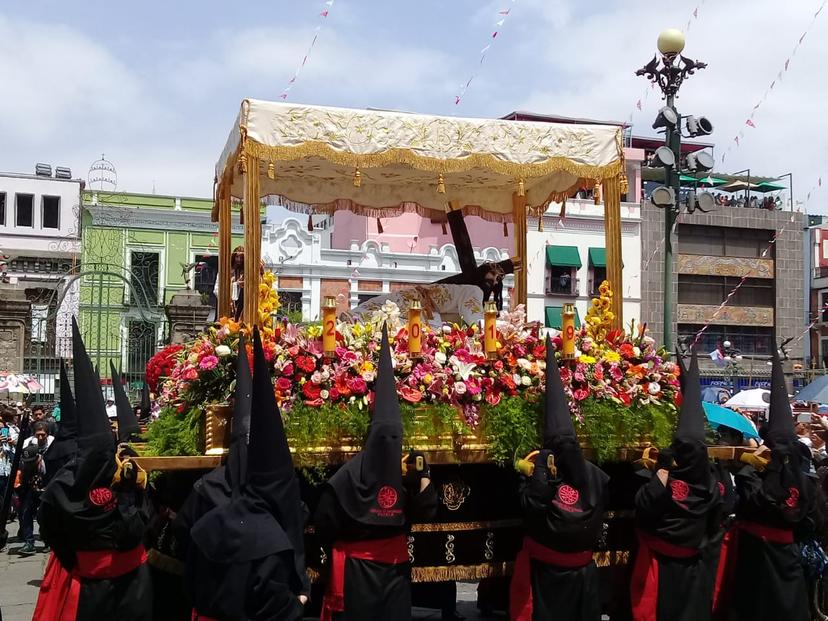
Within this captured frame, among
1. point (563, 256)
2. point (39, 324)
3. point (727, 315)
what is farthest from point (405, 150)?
point (727, 315)

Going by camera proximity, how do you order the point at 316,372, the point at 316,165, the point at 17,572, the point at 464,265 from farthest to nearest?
the point at 17,572 < the point at 464,265 < the point at 316,165 < the point at 316,372

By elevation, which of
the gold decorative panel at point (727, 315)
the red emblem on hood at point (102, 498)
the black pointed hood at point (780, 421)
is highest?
the gold decorative panel at point (727, 315)

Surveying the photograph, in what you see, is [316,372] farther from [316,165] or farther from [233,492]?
[316,165]

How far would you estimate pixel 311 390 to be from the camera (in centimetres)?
619

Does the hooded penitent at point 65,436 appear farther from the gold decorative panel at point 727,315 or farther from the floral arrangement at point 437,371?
the gold decorative panel at point 727,315

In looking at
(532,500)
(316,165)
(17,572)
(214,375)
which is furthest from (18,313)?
(532,500)

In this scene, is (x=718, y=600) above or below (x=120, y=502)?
below

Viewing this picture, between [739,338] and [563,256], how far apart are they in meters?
8.33

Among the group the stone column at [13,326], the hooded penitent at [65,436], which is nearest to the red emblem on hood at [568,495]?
the hooded penitent at [65,436]

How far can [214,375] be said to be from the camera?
629 cm

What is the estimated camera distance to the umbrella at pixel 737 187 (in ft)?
113

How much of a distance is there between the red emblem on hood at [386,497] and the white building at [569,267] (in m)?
24.0

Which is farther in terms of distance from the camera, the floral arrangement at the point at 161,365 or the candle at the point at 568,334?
the floral arrangement at the point at 161,365

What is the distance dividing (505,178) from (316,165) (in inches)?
69.9
